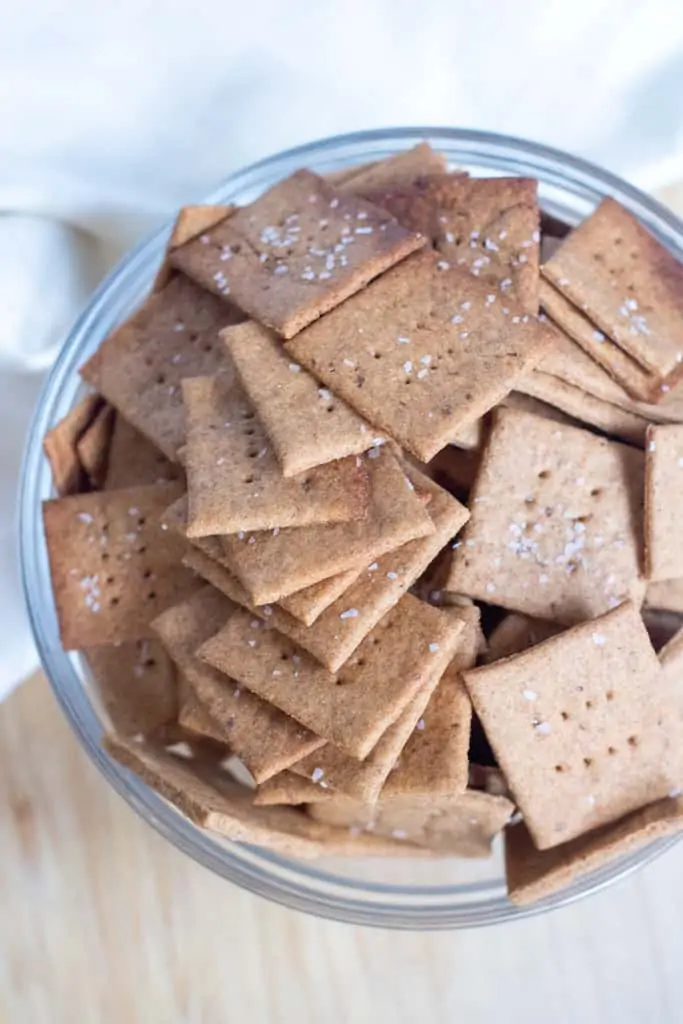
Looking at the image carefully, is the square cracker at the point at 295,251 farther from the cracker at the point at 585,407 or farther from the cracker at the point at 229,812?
the cracker at the point at 229,812

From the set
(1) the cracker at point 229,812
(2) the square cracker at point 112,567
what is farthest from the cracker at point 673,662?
(2) the square cracker at point 112,567

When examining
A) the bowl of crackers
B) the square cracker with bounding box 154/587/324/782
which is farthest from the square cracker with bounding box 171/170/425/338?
the square cracker with bounding box 154/587/324/782

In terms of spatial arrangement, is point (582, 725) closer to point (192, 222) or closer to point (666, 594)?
point (666, 594)

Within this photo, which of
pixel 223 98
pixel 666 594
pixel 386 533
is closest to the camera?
pixel 386 533

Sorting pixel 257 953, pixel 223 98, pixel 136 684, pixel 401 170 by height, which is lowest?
pixel 257 953

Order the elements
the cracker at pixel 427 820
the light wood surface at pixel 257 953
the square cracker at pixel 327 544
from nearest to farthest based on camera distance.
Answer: the square cracker at pixel 327 544 → the cracker at pixel 427 820 → the light wood surface at pixel 257 953

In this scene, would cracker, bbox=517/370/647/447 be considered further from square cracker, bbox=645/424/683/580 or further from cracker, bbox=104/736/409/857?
cracker, bbox=104/736/409/857

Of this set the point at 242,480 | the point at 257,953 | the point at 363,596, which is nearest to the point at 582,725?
the point at 363,596
